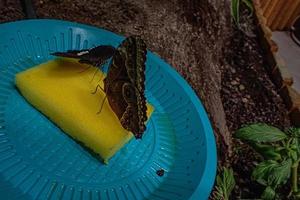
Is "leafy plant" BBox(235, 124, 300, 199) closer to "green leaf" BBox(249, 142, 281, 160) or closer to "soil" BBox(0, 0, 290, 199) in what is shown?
"green leaf" BBox(249, 142, 281, 160)

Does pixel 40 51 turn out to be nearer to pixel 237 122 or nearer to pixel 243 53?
pixel 237 122

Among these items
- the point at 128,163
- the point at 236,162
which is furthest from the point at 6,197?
the point at 236,162

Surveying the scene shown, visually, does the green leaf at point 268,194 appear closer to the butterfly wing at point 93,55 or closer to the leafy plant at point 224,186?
the leafy plant at point 224,186

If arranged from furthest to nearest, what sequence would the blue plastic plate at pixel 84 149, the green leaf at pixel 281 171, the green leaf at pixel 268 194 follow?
the green leaf at pixel 268 194
the green leaf at pixel 281 171
the blue plastic plate at pixel 84 149

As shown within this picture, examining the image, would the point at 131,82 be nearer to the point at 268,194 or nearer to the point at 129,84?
the point at 129,84

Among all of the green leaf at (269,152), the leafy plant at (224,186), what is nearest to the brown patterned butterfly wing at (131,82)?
the leafy plant at (224,186)
